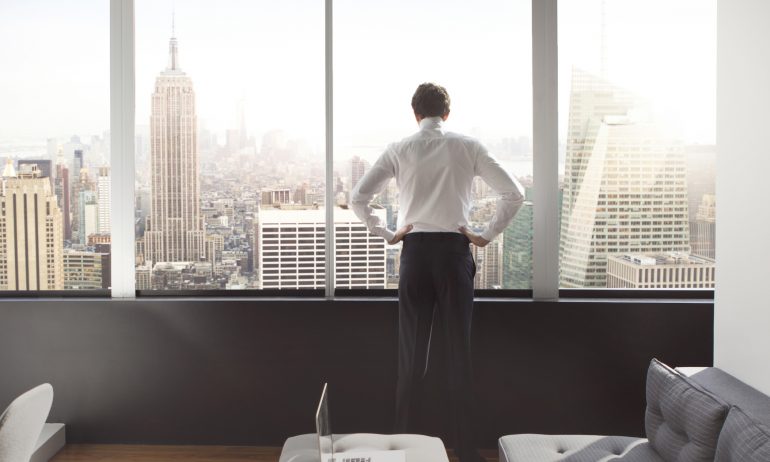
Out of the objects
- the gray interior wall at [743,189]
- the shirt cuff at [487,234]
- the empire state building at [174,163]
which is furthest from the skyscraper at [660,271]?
the empire state building at [174,163]

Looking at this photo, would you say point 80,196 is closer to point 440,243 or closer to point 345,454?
point 440,243

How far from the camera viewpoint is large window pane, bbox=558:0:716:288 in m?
4.15

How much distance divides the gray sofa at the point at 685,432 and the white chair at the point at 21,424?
1.70 metres

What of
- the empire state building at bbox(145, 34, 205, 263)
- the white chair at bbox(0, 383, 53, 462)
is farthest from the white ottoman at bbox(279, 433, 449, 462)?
the empire state building at bbox(145, 34, 205, 263)

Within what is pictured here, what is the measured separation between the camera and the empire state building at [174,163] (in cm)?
425

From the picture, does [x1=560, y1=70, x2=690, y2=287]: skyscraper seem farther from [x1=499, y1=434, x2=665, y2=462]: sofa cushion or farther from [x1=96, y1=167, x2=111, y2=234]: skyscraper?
[x1=96, y1=167, x2=111, y2=234]: skyscraper

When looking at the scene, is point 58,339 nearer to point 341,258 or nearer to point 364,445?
point 341,258

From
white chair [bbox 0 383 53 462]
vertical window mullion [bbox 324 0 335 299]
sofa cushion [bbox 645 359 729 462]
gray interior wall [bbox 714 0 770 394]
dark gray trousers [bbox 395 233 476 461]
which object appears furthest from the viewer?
vertical window mullion [bbox 324 0 335 299]

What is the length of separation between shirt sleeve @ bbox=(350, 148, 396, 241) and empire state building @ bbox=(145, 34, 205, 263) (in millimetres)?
962

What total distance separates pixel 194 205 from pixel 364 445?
1823 millimetres

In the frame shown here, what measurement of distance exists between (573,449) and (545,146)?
1749 mm

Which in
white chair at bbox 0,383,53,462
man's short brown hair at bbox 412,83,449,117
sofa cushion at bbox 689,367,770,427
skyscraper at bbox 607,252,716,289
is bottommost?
sofa cushion at bbox 689,367,770,427

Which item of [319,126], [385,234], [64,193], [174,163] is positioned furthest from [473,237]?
[64,193]

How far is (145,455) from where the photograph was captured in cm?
405
